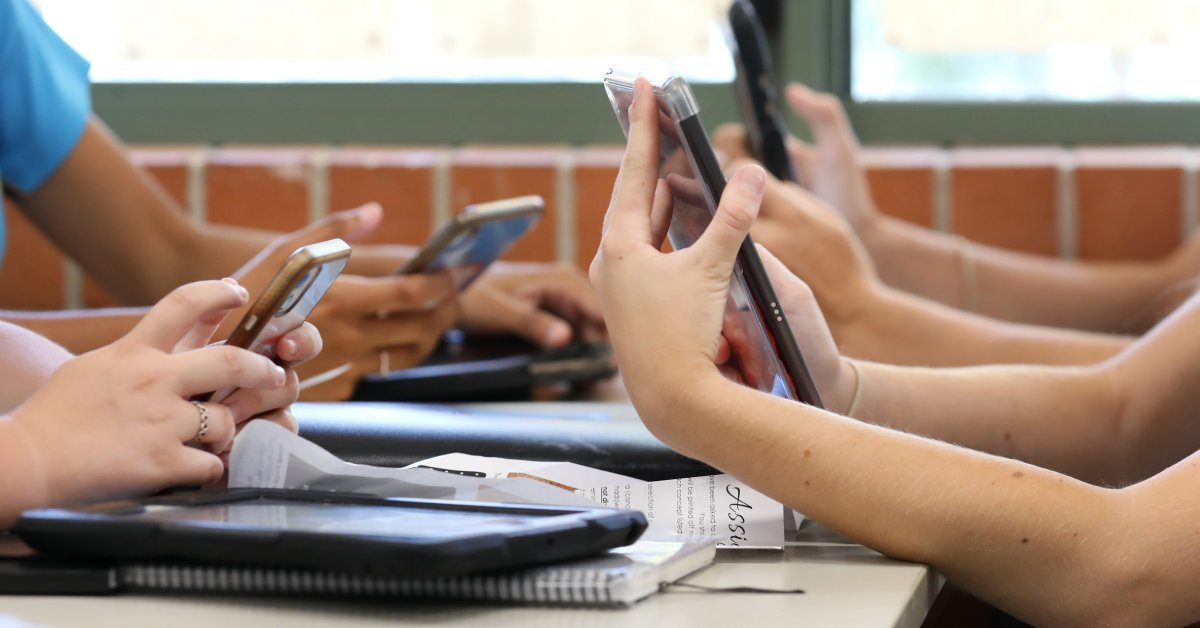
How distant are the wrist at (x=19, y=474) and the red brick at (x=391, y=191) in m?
1.10

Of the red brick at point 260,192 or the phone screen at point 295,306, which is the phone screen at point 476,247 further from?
the red brick at point 260,192

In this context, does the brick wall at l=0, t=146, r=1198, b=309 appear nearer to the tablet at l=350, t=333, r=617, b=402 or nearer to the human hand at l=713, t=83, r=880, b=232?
the human hand at l=713, t=83, r=880, b=232

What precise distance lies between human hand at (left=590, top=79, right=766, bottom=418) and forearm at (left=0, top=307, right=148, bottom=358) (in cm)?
52

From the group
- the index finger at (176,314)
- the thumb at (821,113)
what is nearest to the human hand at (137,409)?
the index finger at (176,314)

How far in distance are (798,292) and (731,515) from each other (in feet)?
0.55

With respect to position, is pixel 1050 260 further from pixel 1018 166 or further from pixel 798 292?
pixel 798 292

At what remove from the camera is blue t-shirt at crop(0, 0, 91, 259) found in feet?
4.39

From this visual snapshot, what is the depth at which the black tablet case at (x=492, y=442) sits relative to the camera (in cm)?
72

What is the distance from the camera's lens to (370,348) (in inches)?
44.9

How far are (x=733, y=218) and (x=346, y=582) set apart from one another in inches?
10.0

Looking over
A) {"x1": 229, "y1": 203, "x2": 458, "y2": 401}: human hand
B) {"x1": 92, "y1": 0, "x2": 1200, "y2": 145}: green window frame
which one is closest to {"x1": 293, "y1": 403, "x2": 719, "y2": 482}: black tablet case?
{"x1": 229, "y1": 203, "x2": 458, "y2": 401}: human hand

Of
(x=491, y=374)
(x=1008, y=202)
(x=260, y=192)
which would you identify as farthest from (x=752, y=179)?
(x=260, y=192)

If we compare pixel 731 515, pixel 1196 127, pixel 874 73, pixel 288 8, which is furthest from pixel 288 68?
pixel 731 515

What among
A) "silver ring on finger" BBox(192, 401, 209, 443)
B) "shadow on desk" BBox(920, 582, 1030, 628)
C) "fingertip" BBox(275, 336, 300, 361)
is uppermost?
"fingertip" BBox(275, 336, 300, 361)
